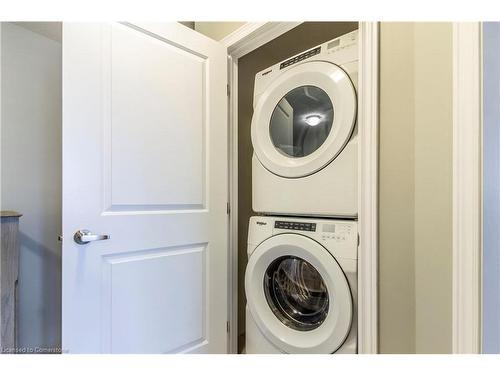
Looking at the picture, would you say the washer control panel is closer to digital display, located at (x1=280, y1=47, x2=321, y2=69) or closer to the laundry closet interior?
the laundry closet interior

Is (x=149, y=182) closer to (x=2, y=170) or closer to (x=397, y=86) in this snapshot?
(x=2, y=170)

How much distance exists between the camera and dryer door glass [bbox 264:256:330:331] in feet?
3.65

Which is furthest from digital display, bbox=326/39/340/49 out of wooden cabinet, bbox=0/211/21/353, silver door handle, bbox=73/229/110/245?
wooden cabinet, bbox=0/211/21/353

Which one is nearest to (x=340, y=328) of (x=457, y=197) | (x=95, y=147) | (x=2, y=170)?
(x=457, y=197)

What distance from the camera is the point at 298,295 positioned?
1.20m

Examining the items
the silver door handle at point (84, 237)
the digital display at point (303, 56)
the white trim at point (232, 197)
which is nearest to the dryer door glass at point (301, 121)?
the digital display at point (303, 56)

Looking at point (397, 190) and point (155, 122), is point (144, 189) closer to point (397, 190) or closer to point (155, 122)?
point (155, 122)

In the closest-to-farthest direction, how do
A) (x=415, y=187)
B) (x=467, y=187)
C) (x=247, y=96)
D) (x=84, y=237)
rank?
(x=467, y=187)
(x=415, y=187)
(x=84, y=237)
(x=247, y=96)

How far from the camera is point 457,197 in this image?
0.65 m

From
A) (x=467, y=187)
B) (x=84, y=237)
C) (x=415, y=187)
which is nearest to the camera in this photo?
(x=467, y=187)

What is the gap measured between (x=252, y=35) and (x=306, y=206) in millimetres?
865

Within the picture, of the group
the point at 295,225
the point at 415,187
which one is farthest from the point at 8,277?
the point at 415,187

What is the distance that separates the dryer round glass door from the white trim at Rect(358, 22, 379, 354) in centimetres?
10
